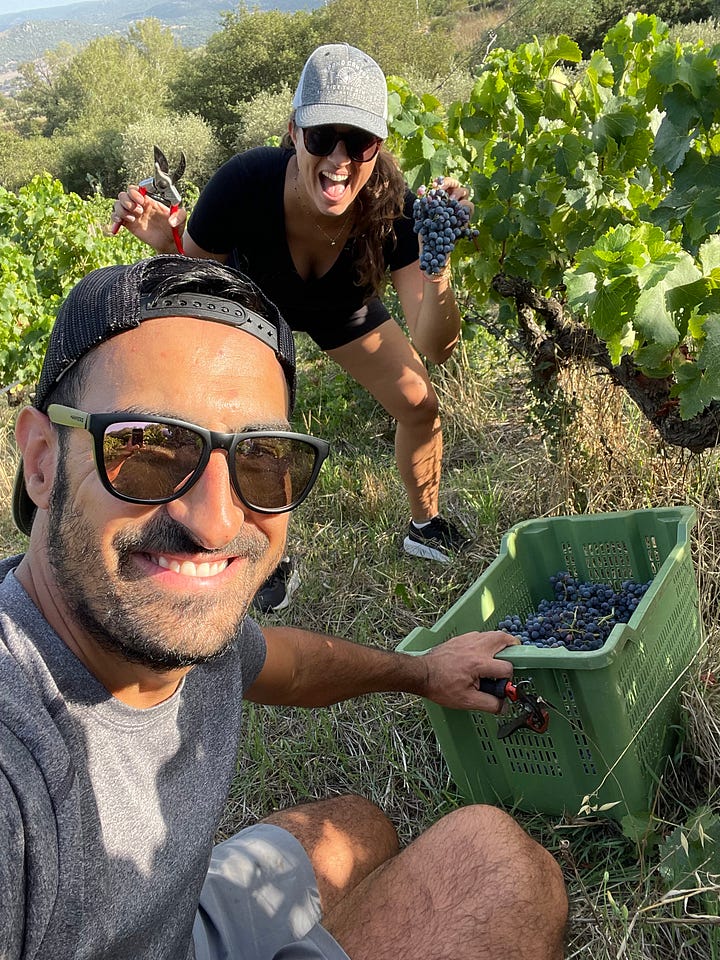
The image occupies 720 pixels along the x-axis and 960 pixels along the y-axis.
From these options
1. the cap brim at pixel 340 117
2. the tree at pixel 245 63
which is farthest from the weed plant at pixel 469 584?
the tree at pixel 245 63

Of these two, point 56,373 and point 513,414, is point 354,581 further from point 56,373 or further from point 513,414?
point 56,373

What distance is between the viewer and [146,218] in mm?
3045

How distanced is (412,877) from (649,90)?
2.01 m

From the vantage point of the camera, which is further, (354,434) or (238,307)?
(354,434)

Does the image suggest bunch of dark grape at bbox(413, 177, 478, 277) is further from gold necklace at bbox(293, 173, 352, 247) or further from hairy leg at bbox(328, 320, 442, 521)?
hairy leg at bbox(328, 320, 442, 521)

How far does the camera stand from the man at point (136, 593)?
1.21 meters

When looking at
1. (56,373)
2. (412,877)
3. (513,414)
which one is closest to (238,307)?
(56,373)

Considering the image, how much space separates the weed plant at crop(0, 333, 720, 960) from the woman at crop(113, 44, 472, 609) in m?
0.64

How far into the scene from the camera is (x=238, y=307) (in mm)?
1517

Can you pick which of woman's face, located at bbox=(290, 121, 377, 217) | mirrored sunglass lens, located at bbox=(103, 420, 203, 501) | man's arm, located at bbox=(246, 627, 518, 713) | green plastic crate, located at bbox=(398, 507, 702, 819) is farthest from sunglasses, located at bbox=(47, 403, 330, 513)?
woman's face, located at bbox=(290, 121, 377, 217)

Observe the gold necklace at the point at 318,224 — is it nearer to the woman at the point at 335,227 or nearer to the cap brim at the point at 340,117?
the woman at the point at 335,227

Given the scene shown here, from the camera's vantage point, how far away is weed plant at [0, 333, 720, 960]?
196cm

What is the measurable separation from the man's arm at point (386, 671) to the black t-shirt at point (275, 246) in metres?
1.39

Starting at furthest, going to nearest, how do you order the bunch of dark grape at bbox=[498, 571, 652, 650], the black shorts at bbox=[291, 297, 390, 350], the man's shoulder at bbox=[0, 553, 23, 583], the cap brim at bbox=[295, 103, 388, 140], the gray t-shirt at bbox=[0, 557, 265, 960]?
1. the black shorts at bbox=[291, 297, 390, 350]
2. the cap brim at bbox=[295, 103, 388, 140]
3. the bunch of dark grape at bbox=[498, 571, 652, 650]
4. the man's shoulder at bbox=[0, 553, 23, 583]
5. the gray t-shirt at bbox=[0, 557, 265, 960]
